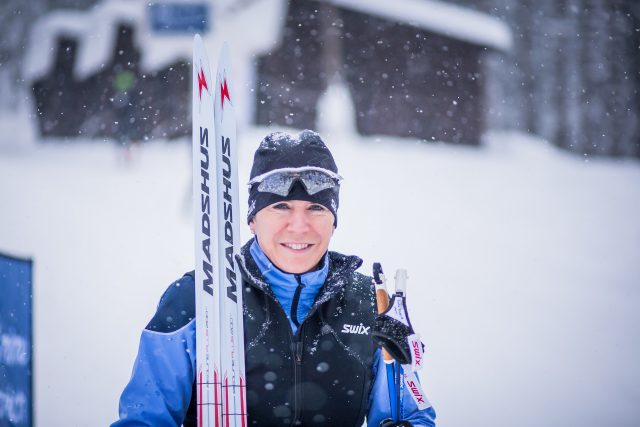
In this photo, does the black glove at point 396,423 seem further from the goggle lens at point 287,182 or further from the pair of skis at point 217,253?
the goggle lens at point 287,182

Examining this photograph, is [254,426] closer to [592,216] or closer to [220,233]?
[220,233]

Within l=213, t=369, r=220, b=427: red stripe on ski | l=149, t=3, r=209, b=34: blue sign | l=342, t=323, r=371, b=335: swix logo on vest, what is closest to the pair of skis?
l=213, t=369, r=220, b=427: red stripe on ski

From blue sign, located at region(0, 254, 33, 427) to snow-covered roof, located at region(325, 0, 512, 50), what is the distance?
1267 cm

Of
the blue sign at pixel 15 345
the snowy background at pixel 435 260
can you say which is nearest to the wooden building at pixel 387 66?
the snowy background at pixel 435 260

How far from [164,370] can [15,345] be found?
1.15 m

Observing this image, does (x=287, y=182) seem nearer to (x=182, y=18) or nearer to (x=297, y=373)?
(x=297, y=373)

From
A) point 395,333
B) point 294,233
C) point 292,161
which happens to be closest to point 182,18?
point 292,161

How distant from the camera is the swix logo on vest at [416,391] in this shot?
7.04ft

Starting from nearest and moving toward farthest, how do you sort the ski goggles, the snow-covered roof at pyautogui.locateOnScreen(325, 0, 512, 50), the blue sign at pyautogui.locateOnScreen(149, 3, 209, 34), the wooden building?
the ski goggles → the blue sign at pyautogui.locateOnScreen(149, 3, 209, 34) → the wooden building → the snow-covered roof at pyautogui.locateOnScreen(325, 0, 512, 50)

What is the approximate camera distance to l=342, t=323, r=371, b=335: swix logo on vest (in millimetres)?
2117

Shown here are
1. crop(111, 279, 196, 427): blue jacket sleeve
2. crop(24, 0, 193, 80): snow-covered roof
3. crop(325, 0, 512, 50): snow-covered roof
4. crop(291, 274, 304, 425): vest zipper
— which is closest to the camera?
crop(111, 279, 196, 427): blue jacket sleeve

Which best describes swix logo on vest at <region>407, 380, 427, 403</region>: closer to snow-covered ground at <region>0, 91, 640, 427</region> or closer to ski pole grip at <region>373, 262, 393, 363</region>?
ski pole grip at <region>373, 262, 393, 363</region>

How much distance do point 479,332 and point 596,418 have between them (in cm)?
155

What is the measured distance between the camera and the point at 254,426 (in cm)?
213
